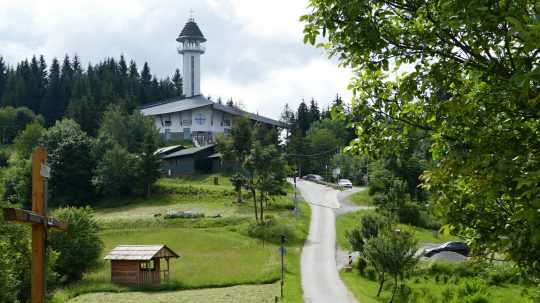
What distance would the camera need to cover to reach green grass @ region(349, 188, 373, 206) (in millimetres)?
71312

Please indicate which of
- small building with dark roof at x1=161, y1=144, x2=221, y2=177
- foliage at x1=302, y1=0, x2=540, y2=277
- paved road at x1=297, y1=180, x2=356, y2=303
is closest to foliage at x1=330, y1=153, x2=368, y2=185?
paved road at x1=297, y1=180, x2=356, y2=303

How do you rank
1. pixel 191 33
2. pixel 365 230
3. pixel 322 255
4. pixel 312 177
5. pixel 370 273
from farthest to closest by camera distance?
pixel 191 33 → pixel 312 177 → pixel 322 255 → pixel 365 230 → pixel 370 273

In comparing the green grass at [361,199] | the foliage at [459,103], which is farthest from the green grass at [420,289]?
the green grass at [361,199]

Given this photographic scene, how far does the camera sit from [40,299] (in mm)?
8117

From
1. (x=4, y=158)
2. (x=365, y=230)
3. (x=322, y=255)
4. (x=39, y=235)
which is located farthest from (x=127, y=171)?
(x=39, y=235)

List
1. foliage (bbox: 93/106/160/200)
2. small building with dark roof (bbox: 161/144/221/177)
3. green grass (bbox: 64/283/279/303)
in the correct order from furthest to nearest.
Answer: small building with dark roof (bbox: 161/144/221/177) → foliage (bbox: 93/106/160/200) → green grass (bbox: 64/283/279/303)

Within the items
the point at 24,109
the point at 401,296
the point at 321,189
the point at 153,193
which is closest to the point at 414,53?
the point at 401,296

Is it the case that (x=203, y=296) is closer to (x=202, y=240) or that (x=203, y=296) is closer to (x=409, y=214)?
(x=202, y=240)

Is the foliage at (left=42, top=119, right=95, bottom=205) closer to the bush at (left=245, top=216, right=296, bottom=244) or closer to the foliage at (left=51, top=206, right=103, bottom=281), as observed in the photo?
the bush at (left=245, top=216, right=296, bottom=244)

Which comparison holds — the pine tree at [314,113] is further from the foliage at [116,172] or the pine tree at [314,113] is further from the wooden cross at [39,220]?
the wooden cross at [39,220]

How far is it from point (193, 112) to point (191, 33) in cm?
1994

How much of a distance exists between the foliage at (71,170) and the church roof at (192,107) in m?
29.7

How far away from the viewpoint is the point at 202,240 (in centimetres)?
4775

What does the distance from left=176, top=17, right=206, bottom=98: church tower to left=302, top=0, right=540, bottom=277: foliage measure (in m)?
112
